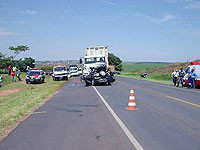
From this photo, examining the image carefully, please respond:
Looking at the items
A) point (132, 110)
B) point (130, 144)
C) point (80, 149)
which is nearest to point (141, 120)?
point (132, 110)

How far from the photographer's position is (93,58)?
1286 inches

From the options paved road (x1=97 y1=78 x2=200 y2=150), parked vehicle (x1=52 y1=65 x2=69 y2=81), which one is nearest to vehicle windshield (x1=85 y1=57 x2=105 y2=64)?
parked vehicle (x1=52 y1=65 x2=69 y2=81)

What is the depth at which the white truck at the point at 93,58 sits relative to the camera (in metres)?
31.5

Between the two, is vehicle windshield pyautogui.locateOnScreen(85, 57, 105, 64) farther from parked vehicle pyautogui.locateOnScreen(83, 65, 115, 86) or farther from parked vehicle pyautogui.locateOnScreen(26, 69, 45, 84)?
parked vehicle pyautogui.locateOnScreen(26, 69, 45, 84)

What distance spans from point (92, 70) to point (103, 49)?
5.96 meters

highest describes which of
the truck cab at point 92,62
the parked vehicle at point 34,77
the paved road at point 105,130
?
the truck cab at point 92,62

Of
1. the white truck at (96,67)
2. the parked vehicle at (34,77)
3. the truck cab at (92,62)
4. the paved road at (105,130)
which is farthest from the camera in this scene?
the parked vehicle at (34,77)

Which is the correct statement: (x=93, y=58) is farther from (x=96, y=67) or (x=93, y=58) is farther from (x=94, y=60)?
(x=96, y=67)

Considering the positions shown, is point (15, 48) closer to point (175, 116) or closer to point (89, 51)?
point (89, 51)

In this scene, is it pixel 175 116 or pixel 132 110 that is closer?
pixel 175 116

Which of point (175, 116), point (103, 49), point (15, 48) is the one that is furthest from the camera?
point (15, 48)

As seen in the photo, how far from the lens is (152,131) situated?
7.94 metres

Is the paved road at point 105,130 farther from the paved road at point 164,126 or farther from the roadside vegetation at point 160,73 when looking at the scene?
the roadside vegetation at point 160,73

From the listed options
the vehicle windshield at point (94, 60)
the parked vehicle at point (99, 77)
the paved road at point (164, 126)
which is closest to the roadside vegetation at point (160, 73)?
the vehicle windshield at point (94, 60)
